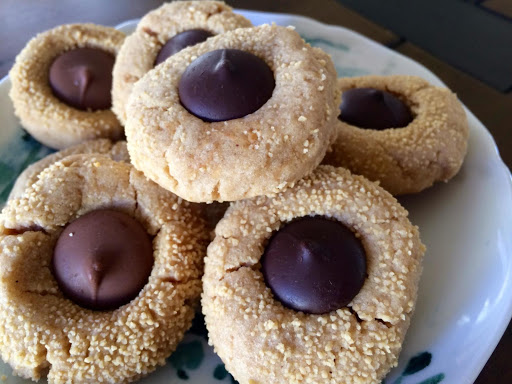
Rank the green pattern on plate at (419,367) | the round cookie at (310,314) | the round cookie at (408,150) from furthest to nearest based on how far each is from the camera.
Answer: the round cookie at (408,150) < the green pattern on plate at (419,367) < the round cookie at (310,314)

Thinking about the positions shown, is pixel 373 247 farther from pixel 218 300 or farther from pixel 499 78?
pixel 499 78

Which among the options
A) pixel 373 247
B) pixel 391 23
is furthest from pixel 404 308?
pixel 391 23

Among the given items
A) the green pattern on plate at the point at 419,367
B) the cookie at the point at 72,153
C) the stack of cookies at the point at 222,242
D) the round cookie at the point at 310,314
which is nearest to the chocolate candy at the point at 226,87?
the stack of cookies at the point at 222,242

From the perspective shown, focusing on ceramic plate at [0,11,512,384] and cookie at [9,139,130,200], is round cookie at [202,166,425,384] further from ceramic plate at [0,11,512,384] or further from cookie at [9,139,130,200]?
cookie at [9,139,130,200]

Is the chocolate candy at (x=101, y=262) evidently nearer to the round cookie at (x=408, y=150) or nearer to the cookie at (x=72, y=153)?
the cookie at (x=72, y=153)

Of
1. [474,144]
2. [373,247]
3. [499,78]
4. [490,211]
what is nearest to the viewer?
[373,247]

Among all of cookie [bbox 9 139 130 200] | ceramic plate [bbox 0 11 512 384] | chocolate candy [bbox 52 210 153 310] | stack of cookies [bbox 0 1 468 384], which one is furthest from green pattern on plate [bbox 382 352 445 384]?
cookie [bbox 9 139 130 200]

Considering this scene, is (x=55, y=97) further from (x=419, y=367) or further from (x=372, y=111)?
(x=419, y=367)
